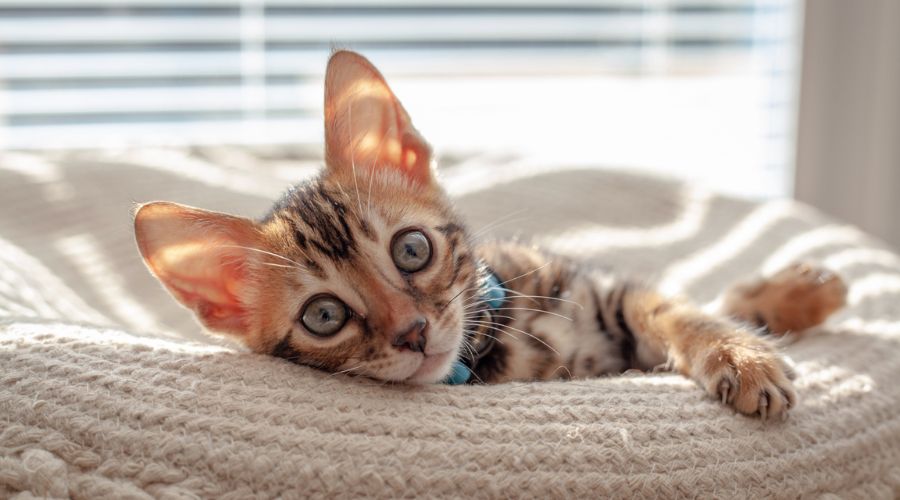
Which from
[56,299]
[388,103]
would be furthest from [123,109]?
[388,103]

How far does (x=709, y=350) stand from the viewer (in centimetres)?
128

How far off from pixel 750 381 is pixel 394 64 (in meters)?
1.98

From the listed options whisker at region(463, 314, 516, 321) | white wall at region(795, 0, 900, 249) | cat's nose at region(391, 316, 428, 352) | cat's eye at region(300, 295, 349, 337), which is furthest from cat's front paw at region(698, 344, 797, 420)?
white wall at region(795, 0, 900, 249)

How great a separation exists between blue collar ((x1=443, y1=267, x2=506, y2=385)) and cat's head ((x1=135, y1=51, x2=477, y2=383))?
0.14 feet

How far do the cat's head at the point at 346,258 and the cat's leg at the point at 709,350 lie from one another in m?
0.34

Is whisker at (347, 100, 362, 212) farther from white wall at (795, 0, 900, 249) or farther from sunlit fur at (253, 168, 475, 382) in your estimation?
white wall at (795, 0, 900, 249)

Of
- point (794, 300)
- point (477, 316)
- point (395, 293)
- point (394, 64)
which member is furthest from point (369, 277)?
point (394, 64)

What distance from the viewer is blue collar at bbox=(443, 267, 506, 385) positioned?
131cm

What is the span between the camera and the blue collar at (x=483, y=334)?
1307mm

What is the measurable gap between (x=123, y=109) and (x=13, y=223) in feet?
3.14

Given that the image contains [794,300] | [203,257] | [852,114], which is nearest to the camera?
[203,257]

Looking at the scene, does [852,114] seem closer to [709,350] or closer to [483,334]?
[709,350]

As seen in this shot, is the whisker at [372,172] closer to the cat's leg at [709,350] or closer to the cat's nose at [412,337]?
the cat's nose at [412,337]

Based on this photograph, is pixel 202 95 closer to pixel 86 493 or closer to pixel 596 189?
pixel 596 189
